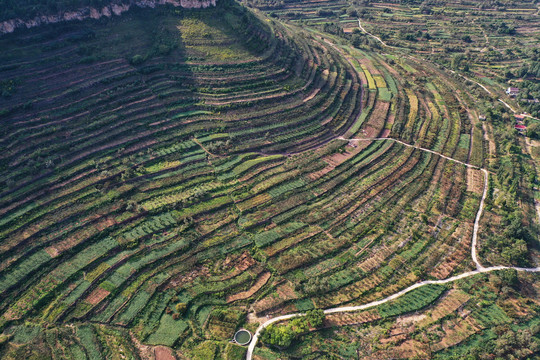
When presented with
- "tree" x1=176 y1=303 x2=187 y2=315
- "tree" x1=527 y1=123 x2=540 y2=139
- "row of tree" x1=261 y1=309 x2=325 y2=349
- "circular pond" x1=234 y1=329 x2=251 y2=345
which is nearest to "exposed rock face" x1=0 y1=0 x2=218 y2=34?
"tree" x1=176 y1=303 x2=187 y2=315

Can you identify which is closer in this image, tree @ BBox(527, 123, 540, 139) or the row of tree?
the row of tree

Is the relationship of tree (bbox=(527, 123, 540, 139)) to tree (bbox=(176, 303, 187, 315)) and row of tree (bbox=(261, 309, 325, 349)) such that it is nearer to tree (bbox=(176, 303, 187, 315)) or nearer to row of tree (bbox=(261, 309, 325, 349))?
row of tree (bbox=(261, 309, 325, 349))

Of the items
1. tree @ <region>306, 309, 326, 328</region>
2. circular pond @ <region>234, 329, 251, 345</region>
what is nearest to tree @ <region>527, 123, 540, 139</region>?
tree @ <region>306, 309, 326, 328</region>

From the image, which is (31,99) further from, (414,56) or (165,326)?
(414,56)

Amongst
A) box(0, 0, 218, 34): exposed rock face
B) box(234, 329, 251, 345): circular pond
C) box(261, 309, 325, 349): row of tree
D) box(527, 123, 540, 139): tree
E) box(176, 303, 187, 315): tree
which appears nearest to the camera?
box(261, 309, 325, 349): row of tree

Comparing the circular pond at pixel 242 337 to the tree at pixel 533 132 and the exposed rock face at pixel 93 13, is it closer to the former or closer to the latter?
the exposed rock face at pixel 93 13

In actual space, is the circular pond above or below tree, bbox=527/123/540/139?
below

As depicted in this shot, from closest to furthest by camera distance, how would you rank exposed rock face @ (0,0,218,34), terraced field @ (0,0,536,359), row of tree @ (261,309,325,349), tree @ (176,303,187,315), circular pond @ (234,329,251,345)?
1. row of tree @ (261,309,325,349)
2. circular pond @ (234,329,251,345)
3. tree @ (176,303,187,315)
4. terraced field @ (0,0,536,359)
5. exposed rock face @ (0,0,218,34)

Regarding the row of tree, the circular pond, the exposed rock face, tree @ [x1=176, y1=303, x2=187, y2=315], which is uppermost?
the exposed rock face
